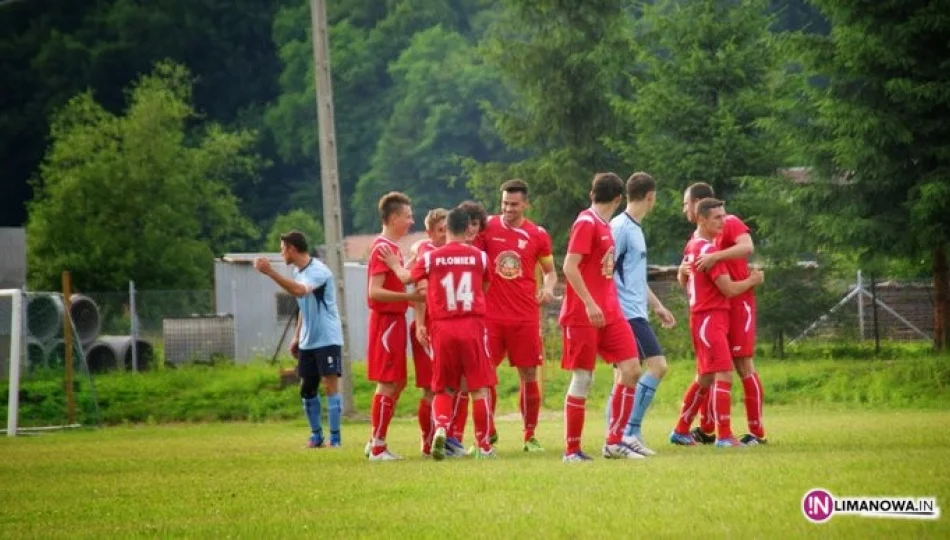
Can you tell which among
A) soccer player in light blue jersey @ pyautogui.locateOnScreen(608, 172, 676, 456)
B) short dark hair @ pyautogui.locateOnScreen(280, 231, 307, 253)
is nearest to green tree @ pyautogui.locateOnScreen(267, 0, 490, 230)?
short dark hair @ pyautogui.locateOnScreen(280, 231, 307, 253)

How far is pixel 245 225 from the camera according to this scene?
71375mm

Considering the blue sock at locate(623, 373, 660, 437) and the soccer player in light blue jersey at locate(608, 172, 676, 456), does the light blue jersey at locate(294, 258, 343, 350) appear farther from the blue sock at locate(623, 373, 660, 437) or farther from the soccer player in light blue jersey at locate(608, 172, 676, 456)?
the soccer player in light blue jersey at locate(608, 172, 676, 456)

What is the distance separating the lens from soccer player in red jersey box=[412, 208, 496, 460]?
15.2 m

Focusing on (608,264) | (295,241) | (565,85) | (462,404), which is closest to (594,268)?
(608,264)

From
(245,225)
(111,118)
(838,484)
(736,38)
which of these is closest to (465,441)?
(838,484)

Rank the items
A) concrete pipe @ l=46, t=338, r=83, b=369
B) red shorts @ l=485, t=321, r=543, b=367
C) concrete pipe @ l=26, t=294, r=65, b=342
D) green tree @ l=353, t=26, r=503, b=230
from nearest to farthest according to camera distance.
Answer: red shorts @ l=485, t=321, r=543, b=367
concrete pipe @ l=46, t=338, r=83, b=369
concrete pipe @ l=26, t=294, r=65, b=342
green tree @ l=353, t=26, r=503, b=230

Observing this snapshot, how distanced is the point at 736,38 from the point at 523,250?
22909mm

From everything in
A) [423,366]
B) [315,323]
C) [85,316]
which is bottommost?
[423,366]

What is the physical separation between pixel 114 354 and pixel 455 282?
26.3 m

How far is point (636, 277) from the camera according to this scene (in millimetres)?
15508

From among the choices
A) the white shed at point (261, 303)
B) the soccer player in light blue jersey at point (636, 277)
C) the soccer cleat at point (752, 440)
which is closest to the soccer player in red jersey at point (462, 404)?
the soccer player in light blue jersey at point (636, 277)

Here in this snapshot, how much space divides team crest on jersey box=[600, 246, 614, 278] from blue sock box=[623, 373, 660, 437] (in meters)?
1.36

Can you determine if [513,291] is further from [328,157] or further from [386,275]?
[328,157]
